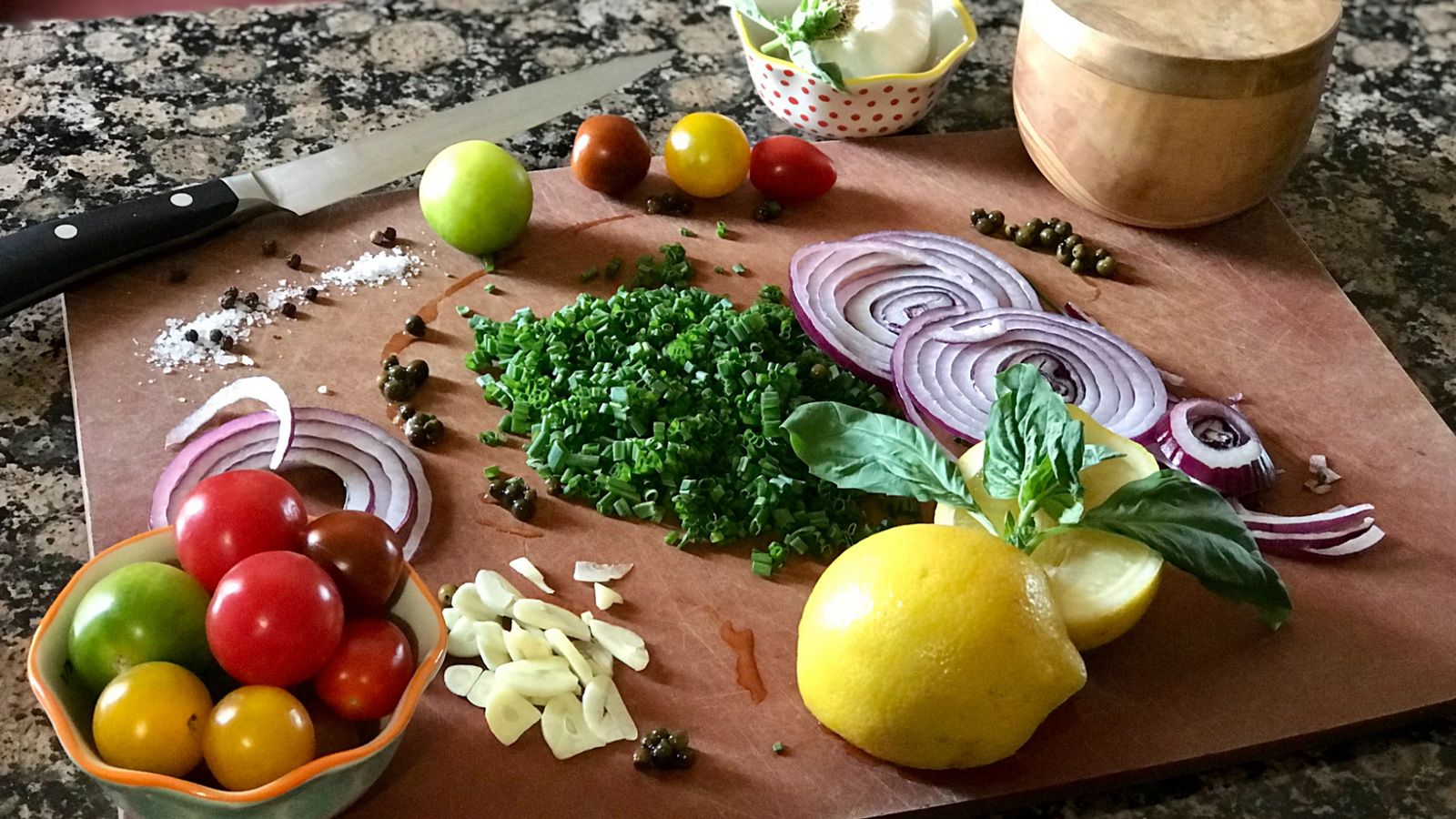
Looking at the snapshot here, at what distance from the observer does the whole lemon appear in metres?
1.23

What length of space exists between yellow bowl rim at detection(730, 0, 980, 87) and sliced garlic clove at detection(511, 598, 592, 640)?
109 cm

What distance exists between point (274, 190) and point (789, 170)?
31.6 inches

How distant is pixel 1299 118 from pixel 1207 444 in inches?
24.1


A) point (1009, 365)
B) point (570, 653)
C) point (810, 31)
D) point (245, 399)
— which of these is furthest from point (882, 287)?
point (245, 399)

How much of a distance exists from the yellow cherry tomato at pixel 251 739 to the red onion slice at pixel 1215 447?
1.12 m

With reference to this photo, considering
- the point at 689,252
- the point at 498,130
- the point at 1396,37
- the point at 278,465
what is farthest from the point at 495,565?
the point at 1396,37

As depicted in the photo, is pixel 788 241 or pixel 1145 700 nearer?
pixel 1145 700

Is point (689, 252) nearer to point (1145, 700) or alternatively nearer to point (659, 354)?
point (659, 354)

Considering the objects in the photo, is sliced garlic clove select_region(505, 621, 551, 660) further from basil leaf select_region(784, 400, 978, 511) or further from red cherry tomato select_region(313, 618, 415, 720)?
basil leaf select_region(784, 400, 978, 511)

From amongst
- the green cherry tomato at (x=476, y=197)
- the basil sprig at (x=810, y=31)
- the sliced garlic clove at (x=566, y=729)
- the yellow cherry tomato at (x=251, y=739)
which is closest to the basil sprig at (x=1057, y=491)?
the sliced garlic clove at (x=566, y=729)

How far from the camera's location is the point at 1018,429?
1.40 meters

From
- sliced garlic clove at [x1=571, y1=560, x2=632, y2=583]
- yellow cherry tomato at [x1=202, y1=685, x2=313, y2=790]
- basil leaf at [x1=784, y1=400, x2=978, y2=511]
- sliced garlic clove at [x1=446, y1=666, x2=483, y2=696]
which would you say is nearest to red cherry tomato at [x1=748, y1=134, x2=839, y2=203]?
basil leaf at [x1=784, y1=400, x2=978, y2=511]

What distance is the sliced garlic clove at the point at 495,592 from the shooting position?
148cm

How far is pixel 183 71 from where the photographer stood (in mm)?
2371
